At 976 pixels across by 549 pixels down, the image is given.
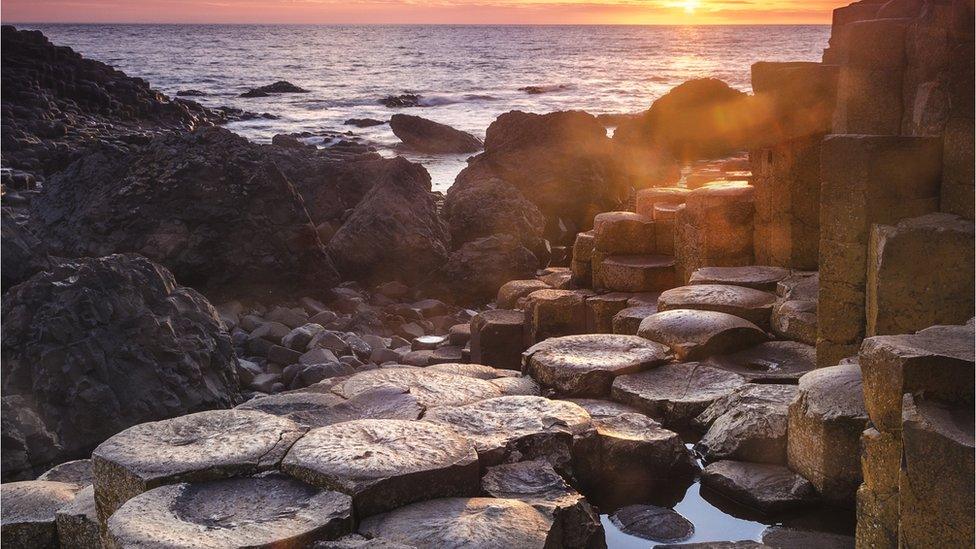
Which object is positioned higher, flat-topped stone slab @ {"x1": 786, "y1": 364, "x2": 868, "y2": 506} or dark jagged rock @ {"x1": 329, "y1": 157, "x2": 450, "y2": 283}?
flat-topped stone slab @ {"x1": 786, "y1": 364, "x2": 868, "y2": 506}

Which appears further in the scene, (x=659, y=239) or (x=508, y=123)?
(x=508, y=123)

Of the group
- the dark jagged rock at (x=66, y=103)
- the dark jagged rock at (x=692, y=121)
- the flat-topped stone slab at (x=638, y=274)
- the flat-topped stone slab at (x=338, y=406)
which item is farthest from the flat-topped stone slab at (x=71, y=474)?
the dark jagged rock at (x=692, y=121)

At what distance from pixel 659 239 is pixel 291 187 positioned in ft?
14.4

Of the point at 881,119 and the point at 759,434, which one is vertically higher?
the point at 881,119

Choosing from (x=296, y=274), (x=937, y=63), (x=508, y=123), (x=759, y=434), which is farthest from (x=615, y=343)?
(x=508, y=123)

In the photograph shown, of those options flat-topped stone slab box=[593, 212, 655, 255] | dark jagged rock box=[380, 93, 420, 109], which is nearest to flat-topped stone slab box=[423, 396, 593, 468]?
flat-topped stone slab box=[593, 212, 655, 255]

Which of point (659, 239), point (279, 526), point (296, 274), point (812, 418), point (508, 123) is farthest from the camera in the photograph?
point (508, 123)

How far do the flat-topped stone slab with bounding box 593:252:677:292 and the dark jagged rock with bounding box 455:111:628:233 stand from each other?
5940 mm

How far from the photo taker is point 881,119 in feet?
17.7

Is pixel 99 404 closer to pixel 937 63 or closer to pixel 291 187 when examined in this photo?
pixel 291 187

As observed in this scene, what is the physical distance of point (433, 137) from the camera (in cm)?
2758

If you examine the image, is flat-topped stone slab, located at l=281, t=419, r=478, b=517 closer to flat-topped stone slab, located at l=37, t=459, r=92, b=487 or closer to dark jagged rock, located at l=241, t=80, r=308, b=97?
flat-topped stone slab, located at l=37, t=459, r=92, b=487

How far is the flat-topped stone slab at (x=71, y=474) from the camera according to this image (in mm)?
5012

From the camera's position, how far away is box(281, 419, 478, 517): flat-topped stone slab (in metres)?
3.44
